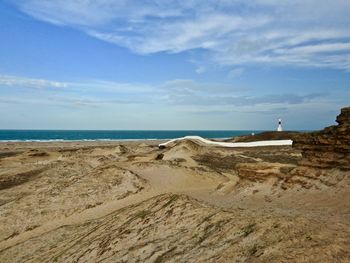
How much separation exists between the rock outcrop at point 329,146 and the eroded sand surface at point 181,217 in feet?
1.29

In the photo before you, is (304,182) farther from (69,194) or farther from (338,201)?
(69,194)

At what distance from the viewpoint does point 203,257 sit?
859 centimetres

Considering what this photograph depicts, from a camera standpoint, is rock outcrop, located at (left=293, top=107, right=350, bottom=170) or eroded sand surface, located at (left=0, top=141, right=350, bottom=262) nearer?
eroded sand surface, located at (left=0, top=141, right=350, bottom=262)

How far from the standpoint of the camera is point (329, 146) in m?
12.9

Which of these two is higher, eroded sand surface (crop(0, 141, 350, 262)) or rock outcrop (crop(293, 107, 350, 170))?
rock outcrop (crop(293, 107, 350, 170))

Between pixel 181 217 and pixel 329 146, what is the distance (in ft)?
16.5

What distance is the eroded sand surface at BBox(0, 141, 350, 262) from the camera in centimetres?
816

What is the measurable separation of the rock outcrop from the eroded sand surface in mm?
393

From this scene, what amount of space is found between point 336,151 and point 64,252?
339 inches

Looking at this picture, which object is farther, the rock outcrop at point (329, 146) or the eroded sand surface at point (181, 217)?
the rock outcrop at point (329, 146)

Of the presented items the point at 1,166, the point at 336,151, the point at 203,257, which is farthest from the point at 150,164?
the point at 1,166

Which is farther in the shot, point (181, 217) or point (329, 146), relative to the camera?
point (329, 146)

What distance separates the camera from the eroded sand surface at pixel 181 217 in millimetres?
8164

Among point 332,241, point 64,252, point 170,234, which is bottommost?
point 64,252
